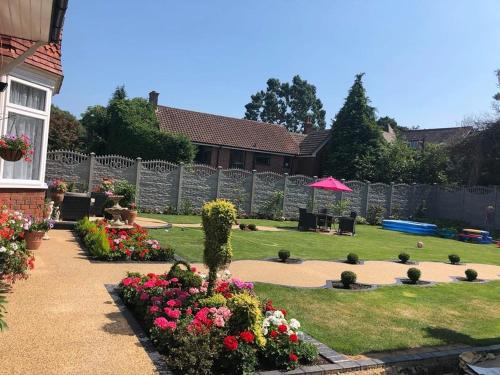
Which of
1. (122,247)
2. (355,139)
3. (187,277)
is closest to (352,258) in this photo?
(122,247)

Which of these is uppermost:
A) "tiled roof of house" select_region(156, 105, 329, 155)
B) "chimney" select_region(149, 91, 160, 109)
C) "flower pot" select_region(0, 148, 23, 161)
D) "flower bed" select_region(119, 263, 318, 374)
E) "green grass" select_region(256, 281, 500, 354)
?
"chimney" select_region(149, 91, 160, 109)

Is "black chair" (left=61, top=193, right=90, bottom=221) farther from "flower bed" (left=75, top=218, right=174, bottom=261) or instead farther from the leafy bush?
the leafy bush

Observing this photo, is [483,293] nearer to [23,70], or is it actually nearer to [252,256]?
[252,256]

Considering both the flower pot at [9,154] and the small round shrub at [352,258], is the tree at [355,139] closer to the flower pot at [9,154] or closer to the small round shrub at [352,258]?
the small round shrub at [352,258]

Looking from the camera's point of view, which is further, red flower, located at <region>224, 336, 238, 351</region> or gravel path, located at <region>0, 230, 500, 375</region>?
red flower, located at <region>224, 336, 238, 351</region>

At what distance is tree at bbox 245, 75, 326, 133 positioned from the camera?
8700 centimetres

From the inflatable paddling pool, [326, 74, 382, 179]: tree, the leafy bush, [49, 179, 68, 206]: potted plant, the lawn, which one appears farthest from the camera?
[326, 74, 382, 179]: tree

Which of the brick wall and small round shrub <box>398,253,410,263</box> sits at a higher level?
the brick wall

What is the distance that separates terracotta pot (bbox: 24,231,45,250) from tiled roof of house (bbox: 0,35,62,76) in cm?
321

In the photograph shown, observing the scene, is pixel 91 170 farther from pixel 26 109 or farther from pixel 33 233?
pixel 33 233

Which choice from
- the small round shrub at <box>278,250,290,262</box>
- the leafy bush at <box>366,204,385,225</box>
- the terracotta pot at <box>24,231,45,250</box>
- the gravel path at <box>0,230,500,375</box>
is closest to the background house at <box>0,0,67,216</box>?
the terracotta pot at <box>24,231,45,250</box>

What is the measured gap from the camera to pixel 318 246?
1441 centimetres

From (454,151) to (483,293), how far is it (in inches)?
877

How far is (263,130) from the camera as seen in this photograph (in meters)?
39.2
